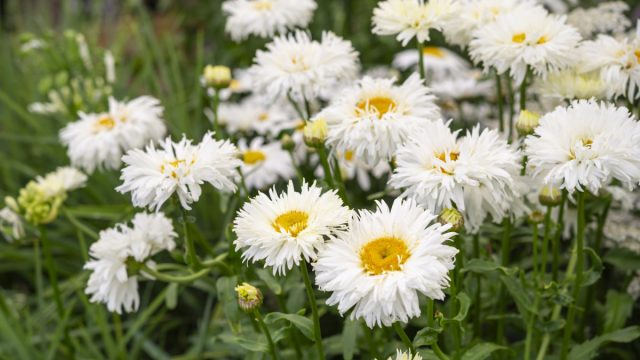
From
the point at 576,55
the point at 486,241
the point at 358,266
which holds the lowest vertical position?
the point at 486,241

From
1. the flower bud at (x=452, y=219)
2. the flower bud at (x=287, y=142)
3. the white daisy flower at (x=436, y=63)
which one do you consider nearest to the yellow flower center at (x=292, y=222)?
the flower bud at (x=452, y=219)

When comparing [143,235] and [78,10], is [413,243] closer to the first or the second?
[143,235]

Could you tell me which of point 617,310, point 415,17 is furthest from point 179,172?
point 617,310

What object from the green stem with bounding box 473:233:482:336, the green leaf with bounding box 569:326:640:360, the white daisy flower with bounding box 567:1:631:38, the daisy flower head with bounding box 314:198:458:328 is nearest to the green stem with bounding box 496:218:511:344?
the green stem with bounding box 473:233:482:336

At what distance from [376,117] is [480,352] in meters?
0.46

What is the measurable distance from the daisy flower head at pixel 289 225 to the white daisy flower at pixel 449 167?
131 mm

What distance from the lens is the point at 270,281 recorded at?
1.44 m

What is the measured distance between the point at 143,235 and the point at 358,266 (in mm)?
581

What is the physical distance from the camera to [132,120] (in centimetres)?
189

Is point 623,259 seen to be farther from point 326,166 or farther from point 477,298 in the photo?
point 326,166

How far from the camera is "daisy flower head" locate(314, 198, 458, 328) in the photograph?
999 mm

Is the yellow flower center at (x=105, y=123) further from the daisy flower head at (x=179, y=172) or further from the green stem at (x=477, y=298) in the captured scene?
the green stem at (x=477, y=298)

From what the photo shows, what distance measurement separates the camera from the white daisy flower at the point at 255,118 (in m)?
2.35

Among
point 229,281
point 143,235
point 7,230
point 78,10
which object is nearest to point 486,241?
point 229,281
